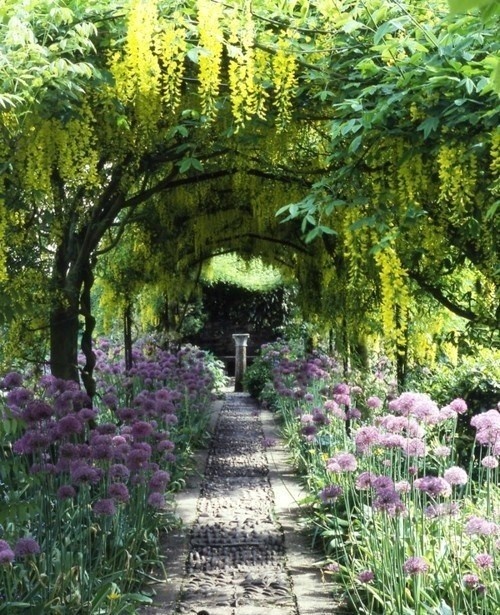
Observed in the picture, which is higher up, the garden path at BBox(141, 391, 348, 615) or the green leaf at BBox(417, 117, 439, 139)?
the green leaf at BBox(417, 117, 439, 139)

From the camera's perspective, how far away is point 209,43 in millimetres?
2863

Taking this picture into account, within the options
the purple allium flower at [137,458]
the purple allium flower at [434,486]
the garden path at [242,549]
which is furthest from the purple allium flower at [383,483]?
the purple allium flower at [137,458]

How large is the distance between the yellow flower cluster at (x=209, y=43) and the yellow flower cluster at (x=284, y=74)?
0.81 ft

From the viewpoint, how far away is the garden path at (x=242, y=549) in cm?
332

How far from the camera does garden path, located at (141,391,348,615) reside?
332 centimetres

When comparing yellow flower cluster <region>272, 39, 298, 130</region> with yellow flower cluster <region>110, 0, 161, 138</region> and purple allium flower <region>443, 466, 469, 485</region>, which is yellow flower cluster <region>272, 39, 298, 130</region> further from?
purple allium flower <region>443, 466, 469, 485</region>

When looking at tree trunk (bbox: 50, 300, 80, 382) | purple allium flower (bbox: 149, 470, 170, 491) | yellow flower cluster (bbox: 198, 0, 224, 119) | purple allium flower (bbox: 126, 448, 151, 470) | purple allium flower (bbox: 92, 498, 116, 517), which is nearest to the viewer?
yellow flower cluster (bbox: 198, 0, 224, 119)

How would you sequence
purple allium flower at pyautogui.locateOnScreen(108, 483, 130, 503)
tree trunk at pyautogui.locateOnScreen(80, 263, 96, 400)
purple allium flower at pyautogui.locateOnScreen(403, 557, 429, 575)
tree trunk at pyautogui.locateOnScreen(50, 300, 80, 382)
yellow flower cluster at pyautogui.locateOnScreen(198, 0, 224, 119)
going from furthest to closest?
tree trunk at pyautogui.locateOnScreen(80, 263, 96, 400) → tree trunk at pyautogui.locateOnScreen(50, 300, 80, 382) → purple allium flower at pyautogui.locateOnScreen(108, 483, 130, 503) → yellow flower cluster at pyautogui.locateOnScreen(198, 0, 224, 119) → purple allium flower at pyautogui.locateOnScreen(403, 557, 429, 575)

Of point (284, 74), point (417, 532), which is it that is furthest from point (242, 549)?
point (284, 74)

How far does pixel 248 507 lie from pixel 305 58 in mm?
3200

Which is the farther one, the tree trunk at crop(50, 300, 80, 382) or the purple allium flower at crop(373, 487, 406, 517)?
the tree trunk at crop(50, 300, 80, 382)

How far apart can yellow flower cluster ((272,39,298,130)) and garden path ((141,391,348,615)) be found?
2.15 meters

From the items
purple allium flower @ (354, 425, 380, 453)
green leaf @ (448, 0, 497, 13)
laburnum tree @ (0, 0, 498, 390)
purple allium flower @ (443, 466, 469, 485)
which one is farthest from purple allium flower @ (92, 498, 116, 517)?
green leaf @ (448, 0, 497, 13)

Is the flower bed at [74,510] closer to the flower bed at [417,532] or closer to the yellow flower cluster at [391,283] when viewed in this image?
the flower bed at [417,532]
